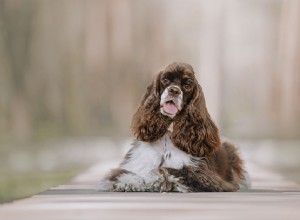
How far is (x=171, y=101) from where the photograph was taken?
4.35 meters

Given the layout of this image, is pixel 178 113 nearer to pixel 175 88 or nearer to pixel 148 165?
pixel 175 88

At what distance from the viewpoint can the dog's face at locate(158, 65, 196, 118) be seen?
429cm

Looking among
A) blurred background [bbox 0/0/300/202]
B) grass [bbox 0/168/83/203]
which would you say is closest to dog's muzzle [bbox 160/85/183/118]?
grass [bbox 0/168/83/203]

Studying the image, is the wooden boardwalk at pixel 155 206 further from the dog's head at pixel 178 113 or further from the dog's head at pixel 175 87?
the dog's head at pixel 175 87

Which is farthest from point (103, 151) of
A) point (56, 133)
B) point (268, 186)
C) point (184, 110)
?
point (184, 110)

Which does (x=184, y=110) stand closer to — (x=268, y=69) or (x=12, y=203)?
(x=12, y=203)

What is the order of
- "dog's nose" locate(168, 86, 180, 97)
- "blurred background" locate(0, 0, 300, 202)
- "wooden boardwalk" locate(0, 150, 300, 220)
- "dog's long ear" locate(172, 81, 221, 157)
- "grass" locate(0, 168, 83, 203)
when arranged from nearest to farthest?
"wooden boardwalk" locate(0, 150, 300, 220)
"dog's nose" locate(168, 86, 180, 97)
"dog's long ear" locate(172, 81, 221, 157)
"grass" locate(0, 168, 83, 203)
"blurred background" locate(0, 0, 300, 202)

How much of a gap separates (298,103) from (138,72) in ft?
6.68

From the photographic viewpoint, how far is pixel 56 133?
9562 mm

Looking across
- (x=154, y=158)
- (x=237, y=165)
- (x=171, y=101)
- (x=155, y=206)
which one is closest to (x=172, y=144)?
(x=154, y=158)

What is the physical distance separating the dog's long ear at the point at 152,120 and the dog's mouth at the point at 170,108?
0.07 meters

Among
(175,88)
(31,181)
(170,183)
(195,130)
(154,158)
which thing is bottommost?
(31,181)

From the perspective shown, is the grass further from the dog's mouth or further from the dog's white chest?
the dog's mouth

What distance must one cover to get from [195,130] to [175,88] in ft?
0.93
